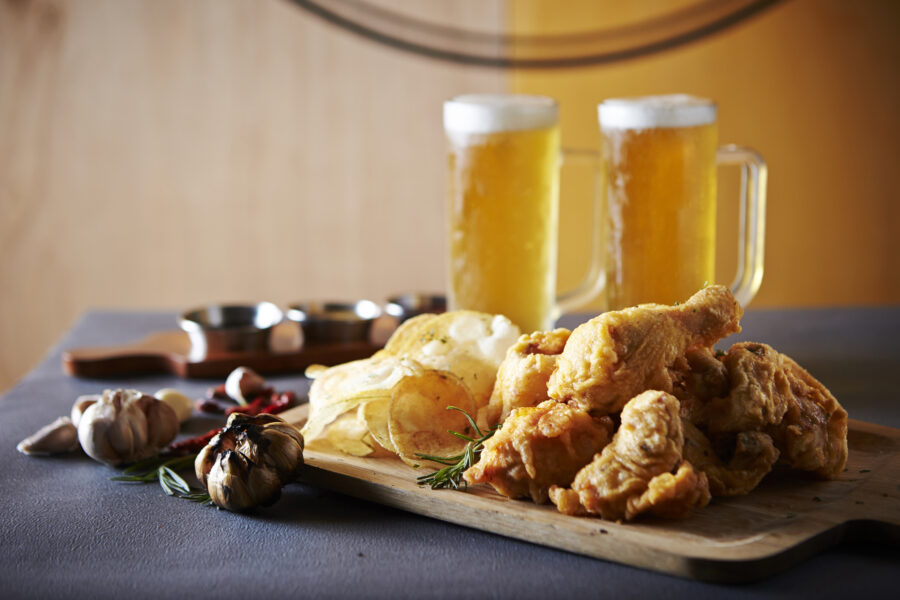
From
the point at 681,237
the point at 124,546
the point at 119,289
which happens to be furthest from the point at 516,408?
the point at 119,289

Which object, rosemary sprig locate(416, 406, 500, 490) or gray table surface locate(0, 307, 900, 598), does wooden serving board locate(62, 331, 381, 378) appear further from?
rosemary sprig locate(416, 406, 500, 490)

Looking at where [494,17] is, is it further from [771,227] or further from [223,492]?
[223,492]

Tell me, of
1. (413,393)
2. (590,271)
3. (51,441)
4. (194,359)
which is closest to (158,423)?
(51,441)

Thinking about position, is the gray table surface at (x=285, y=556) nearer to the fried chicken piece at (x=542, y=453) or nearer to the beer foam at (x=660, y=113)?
the fried chicken piece at (x=542, y=453)

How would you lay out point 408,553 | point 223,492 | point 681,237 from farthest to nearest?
point 681,237 < point 223,492 < point 408,553

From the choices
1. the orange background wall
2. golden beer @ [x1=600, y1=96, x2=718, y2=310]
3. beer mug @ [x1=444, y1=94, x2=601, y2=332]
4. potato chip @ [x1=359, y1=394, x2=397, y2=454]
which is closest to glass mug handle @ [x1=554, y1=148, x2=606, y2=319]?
beer mug @ [x1=444, y1=94, x2=601, y2=332]
